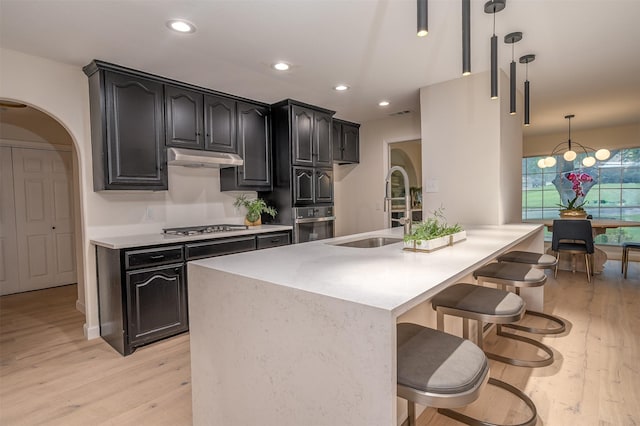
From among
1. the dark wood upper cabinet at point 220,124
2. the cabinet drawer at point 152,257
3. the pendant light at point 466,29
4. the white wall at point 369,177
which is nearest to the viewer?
the pendant light at point 466,29

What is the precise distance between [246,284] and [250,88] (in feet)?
9.19

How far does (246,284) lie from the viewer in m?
1.33

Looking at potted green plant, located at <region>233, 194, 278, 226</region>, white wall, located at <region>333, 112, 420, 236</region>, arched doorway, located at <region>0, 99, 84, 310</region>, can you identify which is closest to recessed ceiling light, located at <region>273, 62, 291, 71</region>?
potted green plant, located at <region>233, 194, 278, 226</region>

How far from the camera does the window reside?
6508 millimetres

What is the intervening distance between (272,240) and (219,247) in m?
0.70

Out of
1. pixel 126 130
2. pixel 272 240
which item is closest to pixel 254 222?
pixel 272 240

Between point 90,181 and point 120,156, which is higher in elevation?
point 120,156

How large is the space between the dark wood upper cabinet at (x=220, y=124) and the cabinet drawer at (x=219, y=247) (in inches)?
39.3

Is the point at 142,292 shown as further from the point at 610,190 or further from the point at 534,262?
the point at 610,190

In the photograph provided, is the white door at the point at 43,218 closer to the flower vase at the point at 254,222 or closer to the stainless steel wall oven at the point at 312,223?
the flower vase at the point at 254,222

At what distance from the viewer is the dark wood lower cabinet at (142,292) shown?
2709 millimetres

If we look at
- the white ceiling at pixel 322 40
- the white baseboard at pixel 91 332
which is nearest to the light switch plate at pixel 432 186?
the white ceiling at pixel 322 40

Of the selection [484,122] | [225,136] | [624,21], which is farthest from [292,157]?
[624,21]

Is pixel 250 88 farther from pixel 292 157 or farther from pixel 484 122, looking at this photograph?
pixel 484 122
